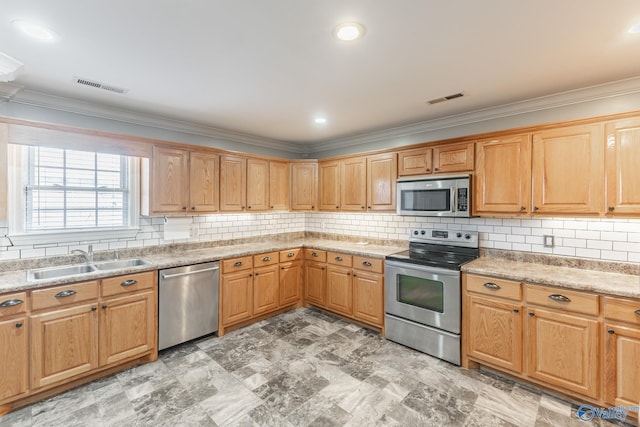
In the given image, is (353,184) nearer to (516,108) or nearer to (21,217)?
(516,108)

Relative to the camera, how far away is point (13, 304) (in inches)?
86.2

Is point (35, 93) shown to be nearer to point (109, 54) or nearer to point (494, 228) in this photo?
point (109, 54)

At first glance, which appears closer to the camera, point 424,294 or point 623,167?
point 623,167

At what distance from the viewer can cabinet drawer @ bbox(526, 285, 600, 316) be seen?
2.21 m

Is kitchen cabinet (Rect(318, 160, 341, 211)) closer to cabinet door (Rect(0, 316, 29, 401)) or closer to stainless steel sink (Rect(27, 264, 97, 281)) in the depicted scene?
stainless steel sink (Rect(27, 264, 97, 281))

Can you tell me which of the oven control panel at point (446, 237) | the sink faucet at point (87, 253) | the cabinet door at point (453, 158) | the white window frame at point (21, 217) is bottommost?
the sink faucet at point (87, 253)

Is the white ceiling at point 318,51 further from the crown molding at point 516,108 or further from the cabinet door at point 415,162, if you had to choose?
the cabinet door at point 415,162

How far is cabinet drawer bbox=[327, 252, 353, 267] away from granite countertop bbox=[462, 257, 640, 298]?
4.65 feet

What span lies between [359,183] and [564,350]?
273 centimetres

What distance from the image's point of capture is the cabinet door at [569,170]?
2.44 metres

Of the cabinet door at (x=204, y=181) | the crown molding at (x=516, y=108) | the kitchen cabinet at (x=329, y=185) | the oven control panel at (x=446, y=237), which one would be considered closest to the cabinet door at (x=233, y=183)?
the cabinet door at (x=204, y=181)

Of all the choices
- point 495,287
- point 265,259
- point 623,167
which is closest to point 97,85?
point 265,259

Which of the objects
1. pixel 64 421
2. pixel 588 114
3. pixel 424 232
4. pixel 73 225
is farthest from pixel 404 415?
pixel 73 225

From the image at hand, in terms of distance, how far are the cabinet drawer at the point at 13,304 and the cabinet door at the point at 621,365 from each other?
14.4 ft
